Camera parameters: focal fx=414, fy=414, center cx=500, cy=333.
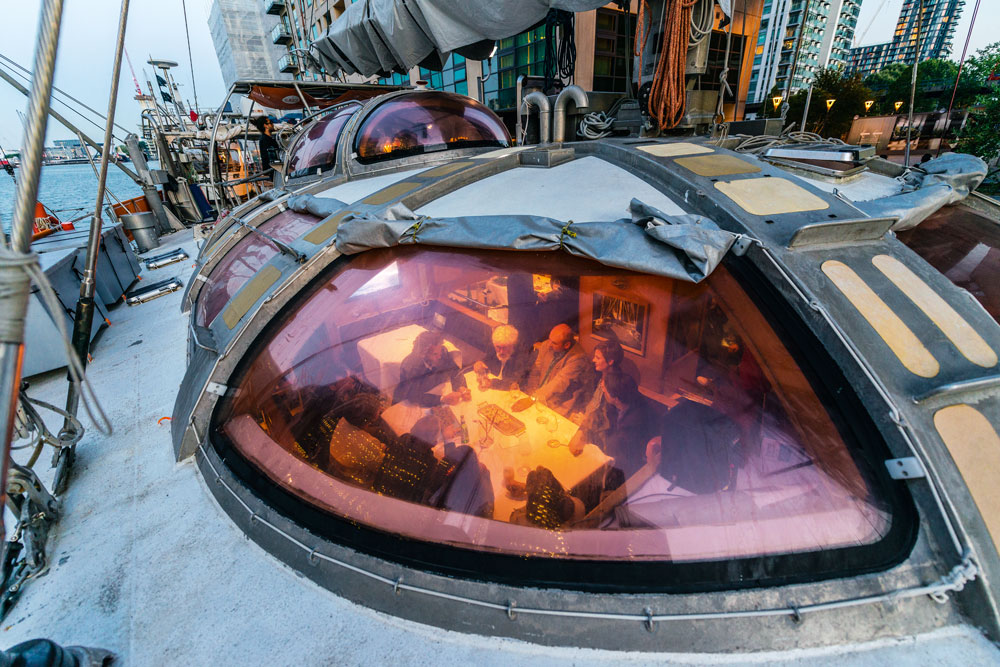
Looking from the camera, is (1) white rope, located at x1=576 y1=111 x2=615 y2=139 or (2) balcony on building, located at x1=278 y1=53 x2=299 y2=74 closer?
(1) white rope, located at x1=576 y1=111 x2=615 y2=139

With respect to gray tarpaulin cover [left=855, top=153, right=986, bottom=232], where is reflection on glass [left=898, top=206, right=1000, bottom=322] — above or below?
below

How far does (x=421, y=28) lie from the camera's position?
5355mm

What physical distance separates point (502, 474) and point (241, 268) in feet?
11.2

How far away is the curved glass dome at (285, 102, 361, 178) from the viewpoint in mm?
5195

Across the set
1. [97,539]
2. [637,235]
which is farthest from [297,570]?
[637,235]

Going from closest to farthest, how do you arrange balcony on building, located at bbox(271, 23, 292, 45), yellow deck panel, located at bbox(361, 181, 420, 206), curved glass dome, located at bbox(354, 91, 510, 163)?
yellow deck panel, located at bbox(361, 181, 420, 206)
curved glass dome, located at bbox(354, 91, 510, 163)
balcony on building, located at bbox(271, 23, 292, 45)

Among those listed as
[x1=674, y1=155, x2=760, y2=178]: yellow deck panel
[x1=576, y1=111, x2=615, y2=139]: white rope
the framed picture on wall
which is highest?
[x1=576, y1=111, x2=615, y2=139]: white rope

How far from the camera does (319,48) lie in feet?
25.7

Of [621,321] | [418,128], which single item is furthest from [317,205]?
[621,321]

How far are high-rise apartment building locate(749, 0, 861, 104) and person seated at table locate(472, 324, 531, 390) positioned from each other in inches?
2025

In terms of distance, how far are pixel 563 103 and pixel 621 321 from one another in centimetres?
337

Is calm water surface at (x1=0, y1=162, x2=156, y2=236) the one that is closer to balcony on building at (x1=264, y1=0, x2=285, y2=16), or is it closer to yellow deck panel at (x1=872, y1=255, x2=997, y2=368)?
Answer: balcony on building at (x1=264, y1=0, x2=285, y2=16)

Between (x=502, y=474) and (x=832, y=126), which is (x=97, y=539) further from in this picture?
(x=832, y=126)

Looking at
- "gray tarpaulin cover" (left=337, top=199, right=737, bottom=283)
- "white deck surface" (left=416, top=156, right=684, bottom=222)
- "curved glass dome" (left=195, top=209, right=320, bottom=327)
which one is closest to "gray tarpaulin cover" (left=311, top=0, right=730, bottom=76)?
"white deck surface" (left=416, top=156, right=684, bottom=222)
